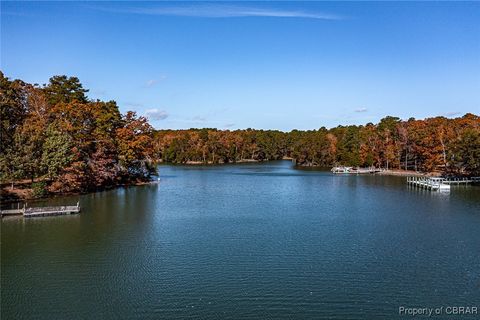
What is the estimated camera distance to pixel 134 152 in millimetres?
62656

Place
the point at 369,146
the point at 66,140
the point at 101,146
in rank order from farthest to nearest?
the point at 369,146, the point at 101,146, the point at 66,140

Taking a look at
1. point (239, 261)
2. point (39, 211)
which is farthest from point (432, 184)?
point (39, 211)

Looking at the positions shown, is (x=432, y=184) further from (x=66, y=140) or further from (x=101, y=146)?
(x=66, y=140)

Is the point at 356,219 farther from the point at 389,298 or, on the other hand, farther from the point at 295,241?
the point at 389,298

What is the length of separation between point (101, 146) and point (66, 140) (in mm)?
9751

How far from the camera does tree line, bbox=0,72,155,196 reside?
139 ft

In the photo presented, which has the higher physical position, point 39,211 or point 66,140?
point 66,140

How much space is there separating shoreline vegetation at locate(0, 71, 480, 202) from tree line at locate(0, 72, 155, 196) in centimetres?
10

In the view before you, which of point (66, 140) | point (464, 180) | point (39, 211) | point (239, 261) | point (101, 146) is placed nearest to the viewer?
point (239, 261)

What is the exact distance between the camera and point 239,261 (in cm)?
2436

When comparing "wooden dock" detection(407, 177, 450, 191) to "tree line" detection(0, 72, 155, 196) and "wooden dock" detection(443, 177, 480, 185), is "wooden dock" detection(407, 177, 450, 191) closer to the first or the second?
"wooden dock" detection(443, 177, 480, 185)

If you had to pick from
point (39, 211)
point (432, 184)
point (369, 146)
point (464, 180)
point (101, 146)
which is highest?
point (369, 146)

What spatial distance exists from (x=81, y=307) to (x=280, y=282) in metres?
9.18

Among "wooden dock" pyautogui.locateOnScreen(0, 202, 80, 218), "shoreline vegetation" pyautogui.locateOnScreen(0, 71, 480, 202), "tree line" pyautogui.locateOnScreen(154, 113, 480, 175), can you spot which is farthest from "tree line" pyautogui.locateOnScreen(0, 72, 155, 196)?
"tree line" pyautogui.locateOnScreen(154, 113, 480, 175)
